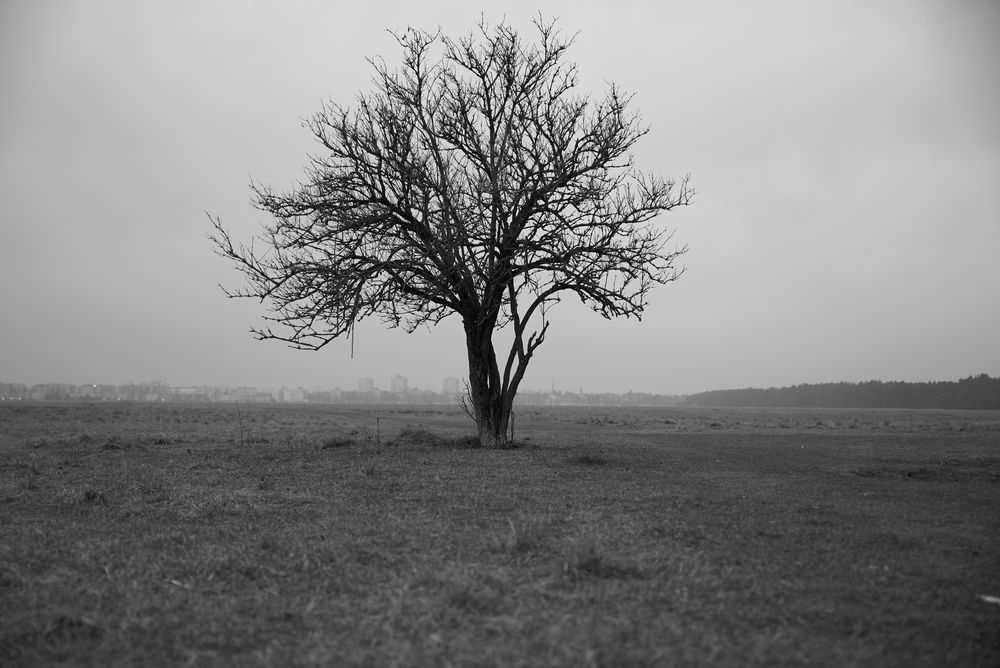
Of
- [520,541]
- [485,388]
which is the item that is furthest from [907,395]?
[520,541]

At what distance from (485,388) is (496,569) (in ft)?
43.0

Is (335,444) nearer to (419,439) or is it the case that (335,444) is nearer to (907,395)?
(419,439)

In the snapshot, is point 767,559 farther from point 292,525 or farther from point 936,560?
point 292,525

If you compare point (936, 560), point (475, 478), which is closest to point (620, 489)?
point (475, 478)

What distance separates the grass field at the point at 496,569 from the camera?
483 centimetres

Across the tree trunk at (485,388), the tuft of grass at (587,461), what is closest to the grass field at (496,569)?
the tuft of grass at (587,461)

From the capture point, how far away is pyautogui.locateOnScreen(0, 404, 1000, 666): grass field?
15.8 ft

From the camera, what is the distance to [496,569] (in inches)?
260

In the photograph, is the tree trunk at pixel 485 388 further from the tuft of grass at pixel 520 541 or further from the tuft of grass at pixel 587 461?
the tuft of grass at pixel 520 541

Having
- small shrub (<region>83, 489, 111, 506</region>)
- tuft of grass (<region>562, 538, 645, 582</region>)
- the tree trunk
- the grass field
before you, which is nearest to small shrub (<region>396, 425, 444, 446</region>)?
the tree trunk

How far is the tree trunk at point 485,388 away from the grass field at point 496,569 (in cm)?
582

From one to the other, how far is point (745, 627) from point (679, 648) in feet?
2.52

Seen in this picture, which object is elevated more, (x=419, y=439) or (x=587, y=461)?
(x=419, y=439)

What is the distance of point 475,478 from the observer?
1298 cm
